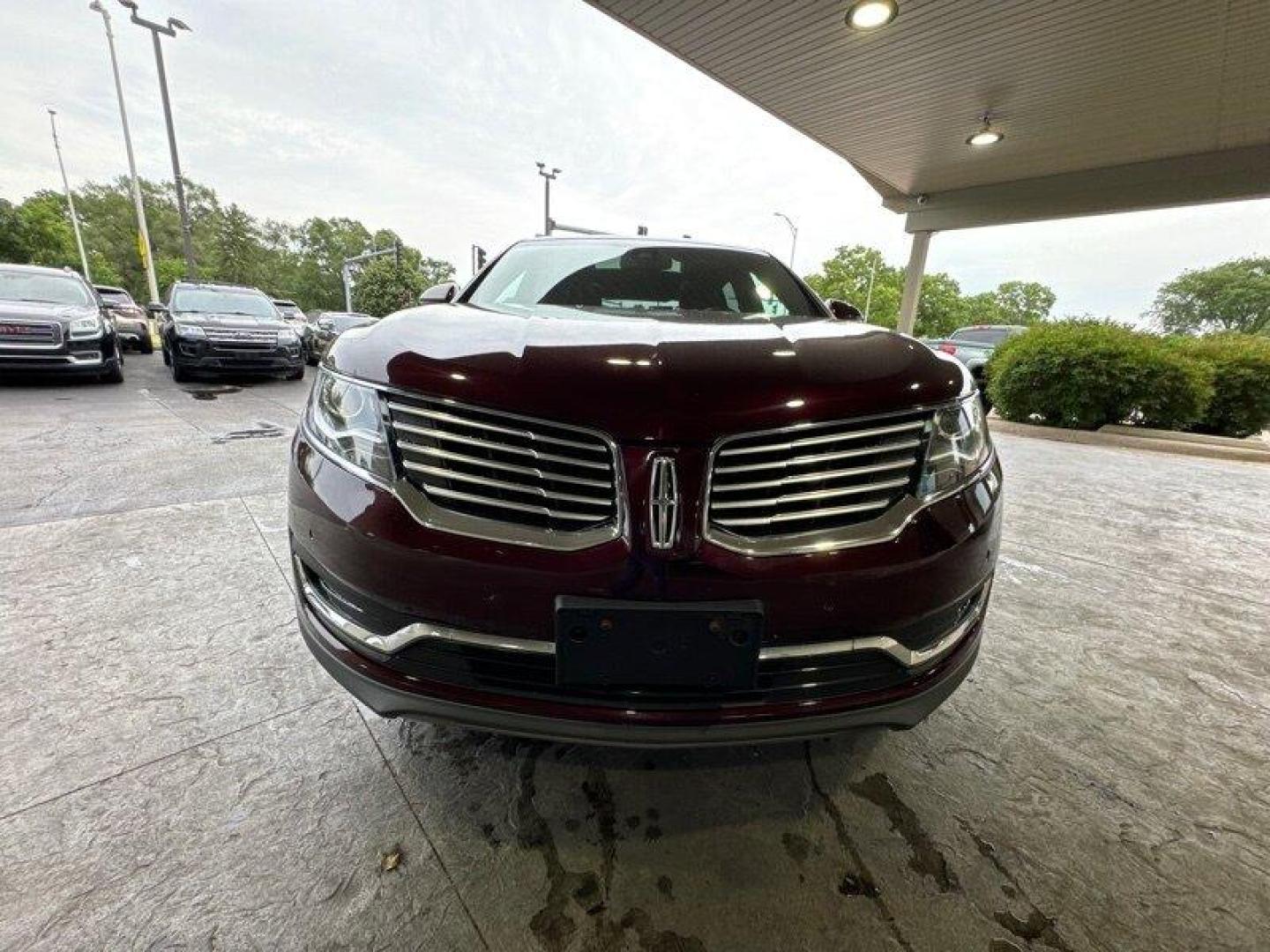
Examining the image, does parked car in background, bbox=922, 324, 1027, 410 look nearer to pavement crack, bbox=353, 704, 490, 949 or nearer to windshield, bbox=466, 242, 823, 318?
windshield, bbox=466, 242, 823, 318

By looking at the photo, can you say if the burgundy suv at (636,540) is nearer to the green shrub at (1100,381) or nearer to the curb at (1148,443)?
the curb at (1148,443)

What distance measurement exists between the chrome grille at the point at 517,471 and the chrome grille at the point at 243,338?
770cm

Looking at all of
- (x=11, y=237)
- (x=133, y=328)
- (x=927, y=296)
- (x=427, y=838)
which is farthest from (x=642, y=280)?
(x=927, y=296)

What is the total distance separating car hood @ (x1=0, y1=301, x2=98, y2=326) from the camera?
5.48 meters

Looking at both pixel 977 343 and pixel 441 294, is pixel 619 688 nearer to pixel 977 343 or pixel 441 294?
pixel 441 294

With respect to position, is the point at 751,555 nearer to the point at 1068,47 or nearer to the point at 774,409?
the point at 774,409

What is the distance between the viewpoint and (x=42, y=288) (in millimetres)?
6129

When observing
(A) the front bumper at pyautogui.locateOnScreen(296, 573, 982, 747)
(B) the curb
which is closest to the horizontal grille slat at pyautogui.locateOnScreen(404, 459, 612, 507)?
(A) the front bumper at pyautogui.locateOnScreen(296, 573, 982, 747)

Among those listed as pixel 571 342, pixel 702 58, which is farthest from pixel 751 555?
pixel 702 58

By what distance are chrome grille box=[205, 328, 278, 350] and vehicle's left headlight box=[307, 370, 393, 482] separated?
7367 millimetres

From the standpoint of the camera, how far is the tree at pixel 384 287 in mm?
40344

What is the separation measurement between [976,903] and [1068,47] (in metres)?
7.77

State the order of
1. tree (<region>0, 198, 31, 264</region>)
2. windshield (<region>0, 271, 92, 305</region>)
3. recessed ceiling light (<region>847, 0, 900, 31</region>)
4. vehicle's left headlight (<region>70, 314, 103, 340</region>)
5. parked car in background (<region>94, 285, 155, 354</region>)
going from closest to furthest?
recessed ceiling light (<region>847, 0, 900, 31</region>) < vehicle's left headlight (<region>70, 314, 103, 340</region>) < windshield (<region>0, 271, 92, 305</region>) < parked car in background (<region>94, 285, 155, 354</region>) < tree (<region>0, 198, 31, 264</region>)

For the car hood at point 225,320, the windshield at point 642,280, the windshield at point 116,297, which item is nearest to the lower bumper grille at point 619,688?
the windshield at point 642,280
